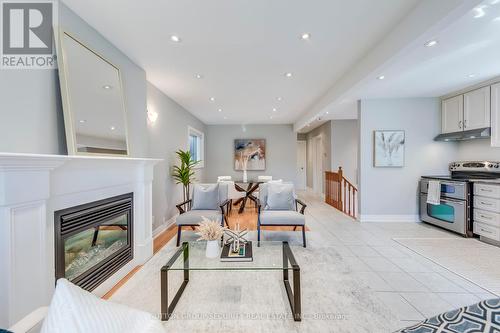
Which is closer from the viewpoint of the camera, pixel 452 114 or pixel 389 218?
pixel 452 114

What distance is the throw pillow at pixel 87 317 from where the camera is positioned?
0.61m

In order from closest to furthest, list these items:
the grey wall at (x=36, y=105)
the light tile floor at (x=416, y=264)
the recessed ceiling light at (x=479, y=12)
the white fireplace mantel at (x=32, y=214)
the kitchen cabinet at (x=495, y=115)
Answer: the white fireplace mantel at (x=32, y=214)
the grey wall at (x=36, y=105)
the recessed ceiling light at (x=479, y=12)
the light tile floor at (x=416, y=264)
the kitchen cabinet at (x=495, y=115)

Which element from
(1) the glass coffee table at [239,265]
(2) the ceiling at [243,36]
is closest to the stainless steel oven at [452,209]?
(2) the ceiling at [243,36]

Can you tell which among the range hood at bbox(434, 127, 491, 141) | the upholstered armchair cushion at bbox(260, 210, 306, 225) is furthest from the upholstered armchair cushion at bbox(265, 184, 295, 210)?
the range hood at bbox(434, 127, 491, 141)

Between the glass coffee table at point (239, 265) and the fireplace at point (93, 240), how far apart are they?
28.2 inches

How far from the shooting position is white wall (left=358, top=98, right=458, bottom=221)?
4430 mm

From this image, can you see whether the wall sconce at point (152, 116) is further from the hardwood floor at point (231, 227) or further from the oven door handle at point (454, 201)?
the oven door handle at point (454, 201)

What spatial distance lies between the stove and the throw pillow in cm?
474

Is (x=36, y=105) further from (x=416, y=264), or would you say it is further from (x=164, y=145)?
(x=416, y=264)

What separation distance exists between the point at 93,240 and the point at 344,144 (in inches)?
263

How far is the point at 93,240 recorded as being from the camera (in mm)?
2133

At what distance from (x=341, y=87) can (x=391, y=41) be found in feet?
4.08

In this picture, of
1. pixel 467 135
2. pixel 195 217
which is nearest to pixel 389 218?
pixel 467 135

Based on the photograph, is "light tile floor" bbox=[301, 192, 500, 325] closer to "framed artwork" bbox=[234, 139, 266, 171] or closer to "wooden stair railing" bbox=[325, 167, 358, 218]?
"wooden stair railing" bbox=[325, 167, 358, 218]
